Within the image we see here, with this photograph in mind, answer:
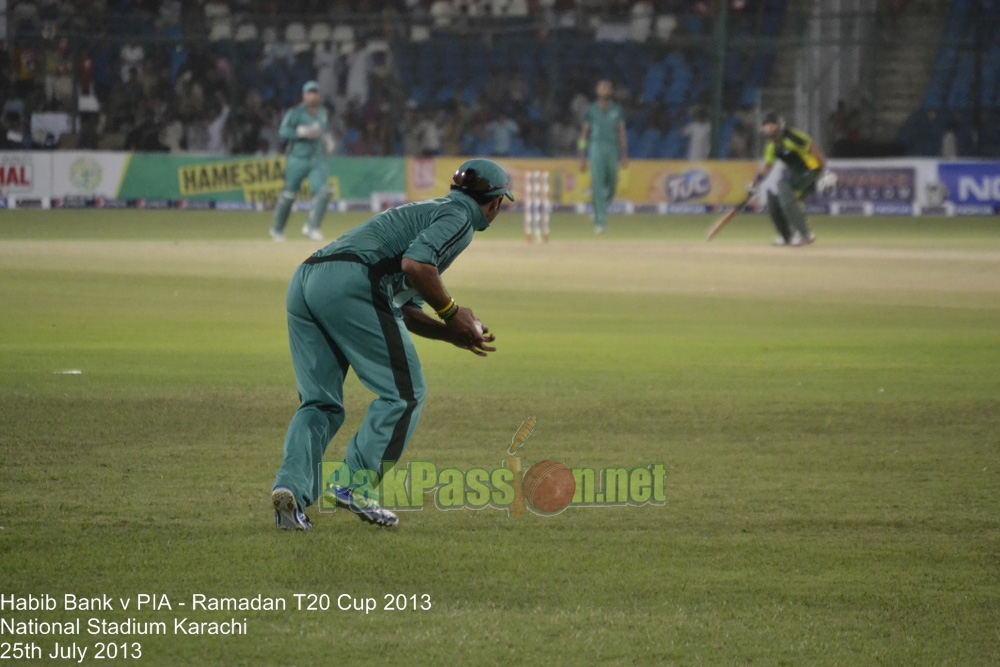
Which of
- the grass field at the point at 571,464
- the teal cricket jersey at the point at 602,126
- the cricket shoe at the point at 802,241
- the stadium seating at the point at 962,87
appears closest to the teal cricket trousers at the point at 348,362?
the grass field at the point at 571,464

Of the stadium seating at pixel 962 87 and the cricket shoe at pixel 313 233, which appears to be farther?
the stadium seating at pixel 962 87

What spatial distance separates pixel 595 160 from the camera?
27000mm

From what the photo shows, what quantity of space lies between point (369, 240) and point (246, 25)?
100 feet

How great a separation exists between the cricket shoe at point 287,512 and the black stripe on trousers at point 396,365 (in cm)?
43

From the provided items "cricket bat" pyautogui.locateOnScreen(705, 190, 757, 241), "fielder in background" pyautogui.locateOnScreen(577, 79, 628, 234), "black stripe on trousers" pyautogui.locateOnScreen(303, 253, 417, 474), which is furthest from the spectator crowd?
"black stripe on trousers" pyautogui.locateOnScreen(303, 253, 417, 474)

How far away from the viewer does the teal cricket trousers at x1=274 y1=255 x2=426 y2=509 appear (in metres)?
6.41

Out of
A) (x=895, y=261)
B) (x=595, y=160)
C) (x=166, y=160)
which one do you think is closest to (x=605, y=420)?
(x=895, y=261)

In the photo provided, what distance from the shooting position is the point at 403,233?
650 centimetres

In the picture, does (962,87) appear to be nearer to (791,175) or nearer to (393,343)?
(791,175)

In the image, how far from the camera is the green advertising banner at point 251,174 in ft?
105

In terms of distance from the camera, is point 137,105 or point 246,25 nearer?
point 137,105

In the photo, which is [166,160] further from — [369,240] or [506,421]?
[369,240]

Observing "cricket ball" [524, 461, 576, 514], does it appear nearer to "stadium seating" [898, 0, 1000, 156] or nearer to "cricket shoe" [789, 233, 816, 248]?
"cricket shoe" [789, 233, 816, 248]

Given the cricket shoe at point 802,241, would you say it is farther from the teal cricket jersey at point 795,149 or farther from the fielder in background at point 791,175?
the teal cricket jersey at point 795,149
